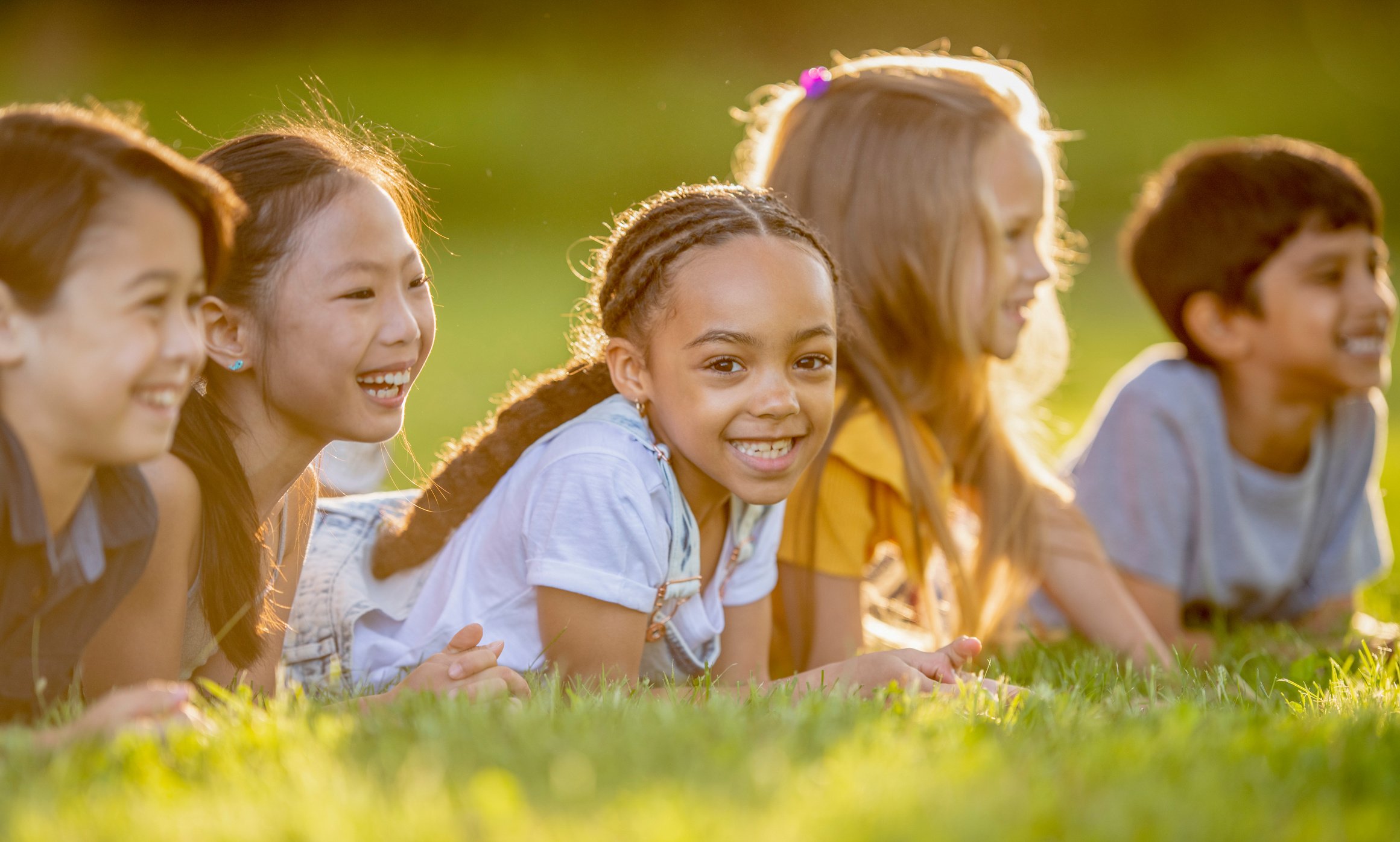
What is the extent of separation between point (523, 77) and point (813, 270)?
19701mm

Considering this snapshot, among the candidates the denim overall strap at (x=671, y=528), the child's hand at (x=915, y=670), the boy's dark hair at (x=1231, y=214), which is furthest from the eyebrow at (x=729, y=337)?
the boy's dark hair at (x=1231, y=214)

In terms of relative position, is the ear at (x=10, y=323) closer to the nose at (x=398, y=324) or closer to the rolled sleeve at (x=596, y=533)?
the nose at (x=398, y=324)

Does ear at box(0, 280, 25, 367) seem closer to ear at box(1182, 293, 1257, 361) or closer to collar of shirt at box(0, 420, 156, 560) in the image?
collar of shirt at box(0, 420, 156, 560)

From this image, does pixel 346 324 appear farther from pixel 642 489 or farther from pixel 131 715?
pixel 131 715

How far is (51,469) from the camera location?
2.11 meters

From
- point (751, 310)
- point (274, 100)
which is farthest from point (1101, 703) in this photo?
point (274, 100)

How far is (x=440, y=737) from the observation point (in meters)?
2.03

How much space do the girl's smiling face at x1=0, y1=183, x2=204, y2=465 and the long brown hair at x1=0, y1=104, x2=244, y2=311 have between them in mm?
21

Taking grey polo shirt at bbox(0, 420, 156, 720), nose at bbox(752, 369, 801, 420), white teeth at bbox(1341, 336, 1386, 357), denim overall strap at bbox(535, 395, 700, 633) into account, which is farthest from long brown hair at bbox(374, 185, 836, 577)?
white teeth at bbox(1341, 336, 1386, 357)

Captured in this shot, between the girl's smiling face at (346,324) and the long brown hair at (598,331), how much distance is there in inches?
19.5

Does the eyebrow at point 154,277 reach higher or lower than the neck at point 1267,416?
higher

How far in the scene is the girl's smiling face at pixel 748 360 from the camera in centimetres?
290

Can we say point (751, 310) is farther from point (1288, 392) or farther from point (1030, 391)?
point (1288, 392)

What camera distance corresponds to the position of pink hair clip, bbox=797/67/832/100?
412 centimetres
